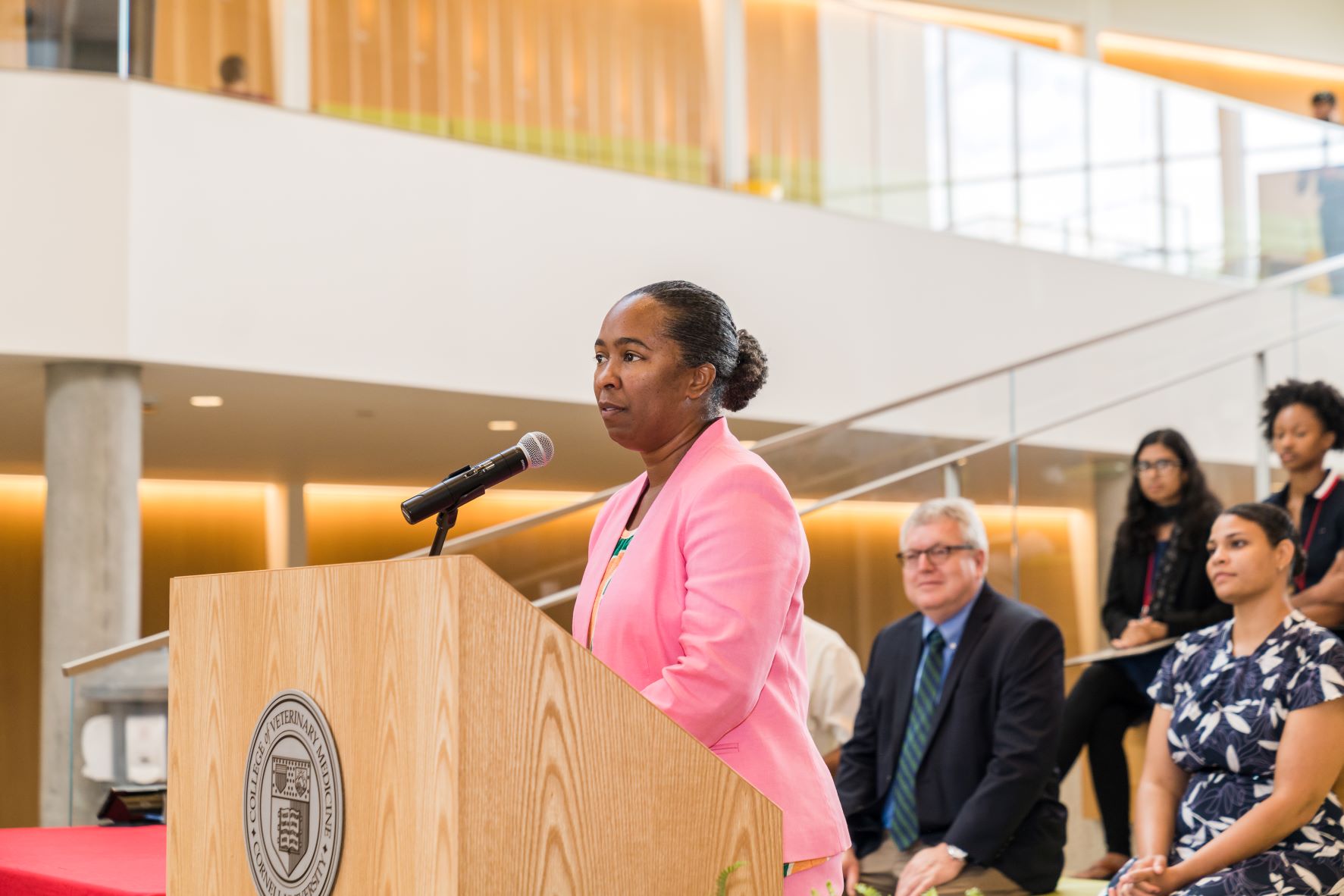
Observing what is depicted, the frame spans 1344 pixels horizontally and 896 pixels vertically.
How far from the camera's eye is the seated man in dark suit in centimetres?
329

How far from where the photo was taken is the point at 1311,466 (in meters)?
4.25

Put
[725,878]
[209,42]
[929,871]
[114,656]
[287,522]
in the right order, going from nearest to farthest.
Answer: [725,878] < [929,871] < [114,656] < [209,42] < [287,522]

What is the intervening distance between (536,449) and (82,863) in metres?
1.09

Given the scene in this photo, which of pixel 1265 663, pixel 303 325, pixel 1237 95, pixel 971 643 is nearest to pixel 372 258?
pixel 303 325

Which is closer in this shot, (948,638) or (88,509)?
(948,638)

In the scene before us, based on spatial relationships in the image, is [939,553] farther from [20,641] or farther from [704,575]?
[20,641]

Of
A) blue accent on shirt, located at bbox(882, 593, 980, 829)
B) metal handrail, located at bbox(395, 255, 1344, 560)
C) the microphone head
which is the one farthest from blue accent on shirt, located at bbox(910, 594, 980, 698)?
the microphone head

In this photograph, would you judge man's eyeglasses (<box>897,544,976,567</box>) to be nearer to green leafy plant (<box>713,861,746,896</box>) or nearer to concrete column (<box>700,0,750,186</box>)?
green leafy plant (<box>713,861,746,896</box>)

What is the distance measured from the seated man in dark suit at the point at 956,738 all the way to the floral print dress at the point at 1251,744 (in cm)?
26

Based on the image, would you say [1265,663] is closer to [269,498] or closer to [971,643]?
[971,643]

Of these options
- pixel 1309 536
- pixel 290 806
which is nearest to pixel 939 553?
pixel 1309 536

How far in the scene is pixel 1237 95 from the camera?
12359 millimetres

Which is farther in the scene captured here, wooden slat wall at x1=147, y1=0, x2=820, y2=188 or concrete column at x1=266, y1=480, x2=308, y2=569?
concrete column at x1=266, y1=480, x2=308, y2=569

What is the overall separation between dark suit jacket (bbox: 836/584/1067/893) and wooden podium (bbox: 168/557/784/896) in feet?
6.20
